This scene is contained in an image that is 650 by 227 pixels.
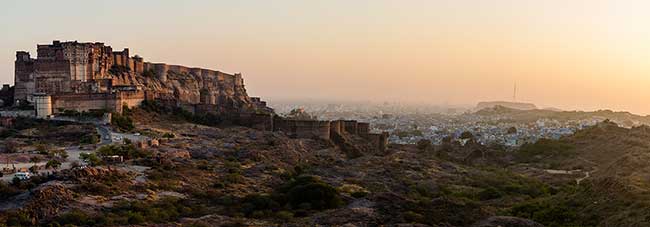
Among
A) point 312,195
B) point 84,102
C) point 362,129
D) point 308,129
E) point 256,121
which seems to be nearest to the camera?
point 312,195

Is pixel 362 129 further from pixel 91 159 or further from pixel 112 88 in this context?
pixel 91 159

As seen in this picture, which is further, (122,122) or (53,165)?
(122,122)

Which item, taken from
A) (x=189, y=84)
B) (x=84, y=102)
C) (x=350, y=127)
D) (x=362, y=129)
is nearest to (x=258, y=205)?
(x=84, y=102)

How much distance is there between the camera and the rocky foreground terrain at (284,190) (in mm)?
15586

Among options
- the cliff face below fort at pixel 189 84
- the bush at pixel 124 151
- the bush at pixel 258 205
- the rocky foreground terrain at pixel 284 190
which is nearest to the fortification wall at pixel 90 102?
the rocky foreground terrain at pixel 284 190

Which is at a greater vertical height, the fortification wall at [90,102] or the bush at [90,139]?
the fortification wall at [90,102]

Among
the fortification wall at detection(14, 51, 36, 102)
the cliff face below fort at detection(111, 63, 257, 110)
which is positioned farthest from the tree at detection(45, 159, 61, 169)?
the cliff face below fort at detection(111, 63, 257, 110)

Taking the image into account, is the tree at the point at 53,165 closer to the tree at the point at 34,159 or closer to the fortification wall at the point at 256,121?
the tree at the point at 34,159

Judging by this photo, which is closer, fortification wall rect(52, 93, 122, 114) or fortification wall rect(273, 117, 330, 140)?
fortification wall rect(52, 93, 122, 114)

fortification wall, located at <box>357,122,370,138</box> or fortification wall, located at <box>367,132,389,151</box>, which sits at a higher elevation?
fortification wall, located at <box>357,122,370,138</box>

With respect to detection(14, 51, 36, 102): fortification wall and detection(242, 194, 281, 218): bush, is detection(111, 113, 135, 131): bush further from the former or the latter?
detection(242, 194, 281, 218): bush

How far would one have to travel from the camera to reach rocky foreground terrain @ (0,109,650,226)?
1559 centimetres

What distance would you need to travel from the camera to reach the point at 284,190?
21.1m

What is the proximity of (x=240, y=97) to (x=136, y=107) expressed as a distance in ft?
70.6
